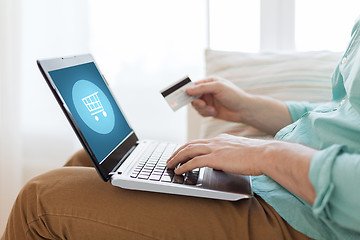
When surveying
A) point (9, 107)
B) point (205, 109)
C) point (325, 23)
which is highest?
point (325, 23)

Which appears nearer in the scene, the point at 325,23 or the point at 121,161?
the point at 121,161

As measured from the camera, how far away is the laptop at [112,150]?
0.75 metres

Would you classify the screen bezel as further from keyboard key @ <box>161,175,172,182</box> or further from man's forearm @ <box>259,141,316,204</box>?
man's forearm @ <box>259,141,316,204</box>

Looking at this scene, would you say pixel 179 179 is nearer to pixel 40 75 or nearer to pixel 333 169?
pixel 333 169

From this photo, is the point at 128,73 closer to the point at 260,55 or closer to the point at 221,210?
the point at 260,55

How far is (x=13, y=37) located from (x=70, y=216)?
144 centimetres

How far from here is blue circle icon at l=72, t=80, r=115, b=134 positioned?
856mm

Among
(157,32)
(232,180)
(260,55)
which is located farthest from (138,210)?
(157,32)

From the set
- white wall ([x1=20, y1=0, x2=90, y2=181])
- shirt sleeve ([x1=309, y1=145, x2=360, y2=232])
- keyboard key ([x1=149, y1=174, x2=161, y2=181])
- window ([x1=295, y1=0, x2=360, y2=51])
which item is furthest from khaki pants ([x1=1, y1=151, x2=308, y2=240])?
white wall ([x1=20, y1=0, x2=90, y2=181])


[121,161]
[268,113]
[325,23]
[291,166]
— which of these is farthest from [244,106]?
[325,23]

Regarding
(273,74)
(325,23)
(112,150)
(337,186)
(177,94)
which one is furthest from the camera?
(325,23)

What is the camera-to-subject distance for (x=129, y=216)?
2.41 ft

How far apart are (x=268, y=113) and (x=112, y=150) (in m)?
0.51

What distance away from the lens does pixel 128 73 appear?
1963 millimetres
